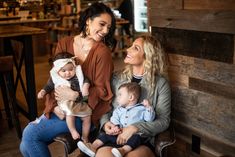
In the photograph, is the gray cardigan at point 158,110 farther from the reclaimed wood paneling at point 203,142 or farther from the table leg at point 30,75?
the table leg at point 30,75

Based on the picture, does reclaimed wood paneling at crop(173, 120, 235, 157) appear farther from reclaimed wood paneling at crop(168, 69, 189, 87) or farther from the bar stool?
the bar stool

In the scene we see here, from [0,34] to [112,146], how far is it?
2.08 metres

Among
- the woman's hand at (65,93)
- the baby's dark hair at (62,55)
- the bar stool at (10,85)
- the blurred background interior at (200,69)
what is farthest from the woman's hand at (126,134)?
the bar stool at (10,85)

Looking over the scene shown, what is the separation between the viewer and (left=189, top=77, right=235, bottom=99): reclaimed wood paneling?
2111 millimetres

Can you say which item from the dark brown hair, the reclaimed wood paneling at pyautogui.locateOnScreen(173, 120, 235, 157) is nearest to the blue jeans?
the dark brown hair

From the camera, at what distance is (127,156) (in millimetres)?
2035

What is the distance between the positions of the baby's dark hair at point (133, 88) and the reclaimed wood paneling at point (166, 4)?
0.58 meters

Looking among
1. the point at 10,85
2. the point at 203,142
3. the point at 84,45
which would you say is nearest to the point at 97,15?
the point at 84,45

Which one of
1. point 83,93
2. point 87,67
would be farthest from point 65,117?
point 87,67

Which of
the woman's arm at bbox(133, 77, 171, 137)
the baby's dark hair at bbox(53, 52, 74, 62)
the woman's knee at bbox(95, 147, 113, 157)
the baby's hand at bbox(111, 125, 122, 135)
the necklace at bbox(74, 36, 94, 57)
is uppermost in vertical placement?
the necklace at bbox(74, 36, 94, 57)

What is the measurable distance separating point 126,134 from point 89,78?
486 mm

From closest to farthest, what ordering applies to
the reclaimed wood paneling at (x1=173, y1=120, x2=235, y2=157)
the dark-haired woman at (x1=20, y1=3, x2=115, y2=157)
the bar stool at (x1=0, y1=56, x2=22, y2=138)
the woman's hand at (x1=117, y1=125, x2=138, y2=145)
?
the woman's hand at (x1=117, y1=125, x2=138, y2=145)
the reclaimed wood paneling at (x1=173, y1=120, x2=235, y2=157)
the dark-haired woman at (x1=20, y1=3, x2=115, y2=157)
the bar stool at (x1=0, y1=56, x2=22, y2=138)

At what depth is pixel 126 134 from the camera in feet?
6.97

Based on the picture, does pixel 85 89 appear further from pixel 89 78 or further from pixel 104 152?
pixel 104 152
